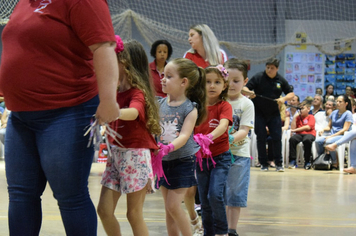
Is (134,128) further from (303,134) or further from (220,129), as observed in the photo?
(303,134)

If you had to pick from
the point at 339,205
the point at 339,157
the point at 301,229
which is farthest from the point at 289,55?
the point at 301,229

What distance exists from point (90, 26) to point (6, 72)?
1.22ft

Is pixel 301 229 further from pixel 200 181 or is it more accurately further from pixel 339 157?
pixel 339 157

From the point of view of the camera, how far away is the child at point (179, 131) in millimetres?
2725

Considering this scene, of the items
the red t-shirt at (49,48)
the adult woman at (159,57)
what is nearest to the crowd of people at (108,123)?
the red t-shirt at (49,48)

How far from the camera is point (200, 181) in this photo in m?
3.12

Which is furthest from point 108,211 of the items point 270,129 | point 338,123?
point 338,123

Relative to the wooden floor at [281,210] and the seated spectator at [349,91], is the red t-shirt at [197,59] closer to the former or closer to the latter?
the wooden floor at [281,210]

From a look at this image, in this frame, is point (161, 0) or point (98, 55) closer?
point (98, 55)

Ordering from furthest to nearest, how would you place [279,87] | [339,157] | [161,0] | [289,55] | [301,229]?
[289,55]
[161,0]
[339,157]
[279,87]
[301,229]

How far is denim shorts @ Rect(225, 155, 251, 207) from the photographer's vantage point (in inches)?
129

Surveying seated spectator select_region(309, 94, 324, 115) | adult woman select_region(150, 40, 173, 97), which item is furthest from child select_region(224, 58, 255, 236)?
seated spectator select_region(309, 94, 324, 115)

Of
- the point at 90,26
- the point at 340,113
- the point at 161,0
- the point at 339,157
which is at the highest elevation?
the point at 161,0

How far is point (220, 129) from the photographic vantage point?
9.87 ft
